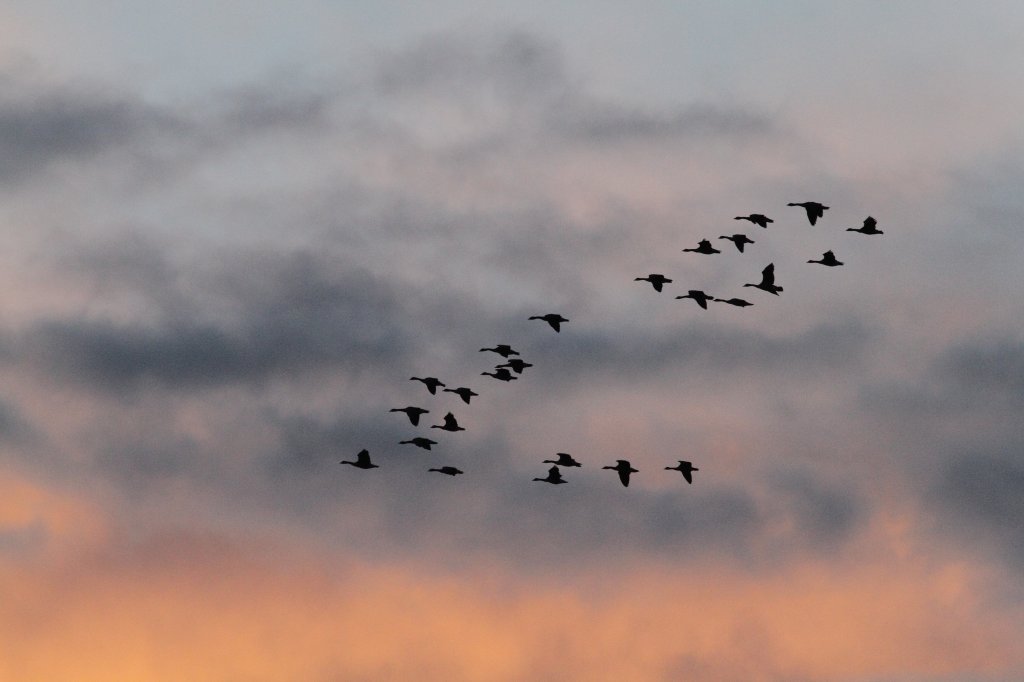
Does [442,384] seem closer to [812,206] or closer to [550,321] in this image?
[550,321]

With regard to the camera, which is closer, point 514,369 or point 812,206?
point 812,206

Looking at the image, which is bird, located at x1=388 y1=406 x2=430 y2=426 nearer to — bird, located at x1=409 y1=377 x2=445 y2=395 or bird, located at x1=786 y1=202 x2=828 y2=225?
bird, located at x1=409 y1=377 x2=445 y2=395

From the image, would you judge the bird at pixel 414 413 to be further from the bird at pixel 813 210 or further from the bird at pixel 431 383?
the bird at pixel 813 210

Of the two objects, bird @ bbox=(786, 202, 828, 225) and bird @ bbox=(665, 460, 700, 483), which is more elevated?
bird @ bbox=(786, 202, 828, 225)

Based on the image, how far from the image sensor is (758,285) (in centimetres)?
18538

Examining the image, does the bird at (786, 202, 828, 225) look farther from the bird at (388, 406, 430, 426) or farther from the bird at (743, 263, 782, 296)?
the bird at (388, 406, 430, 426)

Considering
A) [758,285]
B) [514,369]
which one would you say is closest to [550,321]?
[514,369]

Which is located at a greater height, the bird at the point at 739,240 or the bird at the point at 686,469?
the bird at the point at 739,240

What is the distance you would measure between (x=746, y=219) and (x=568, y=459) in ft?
94.1

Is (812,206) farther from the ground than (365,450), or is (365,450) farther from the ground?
(812,206)

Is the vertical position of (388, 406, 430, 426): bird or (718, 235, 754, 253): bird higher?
(718, 235, 754, 253): bird

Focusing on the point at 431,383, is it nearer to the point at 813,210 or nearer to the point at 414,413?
the point at 414,413

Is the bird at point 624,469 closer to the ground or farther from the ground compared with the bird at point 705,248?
closer to the ground

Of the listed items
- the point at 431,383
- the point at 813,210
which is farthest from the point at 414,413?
the point at 813,210
